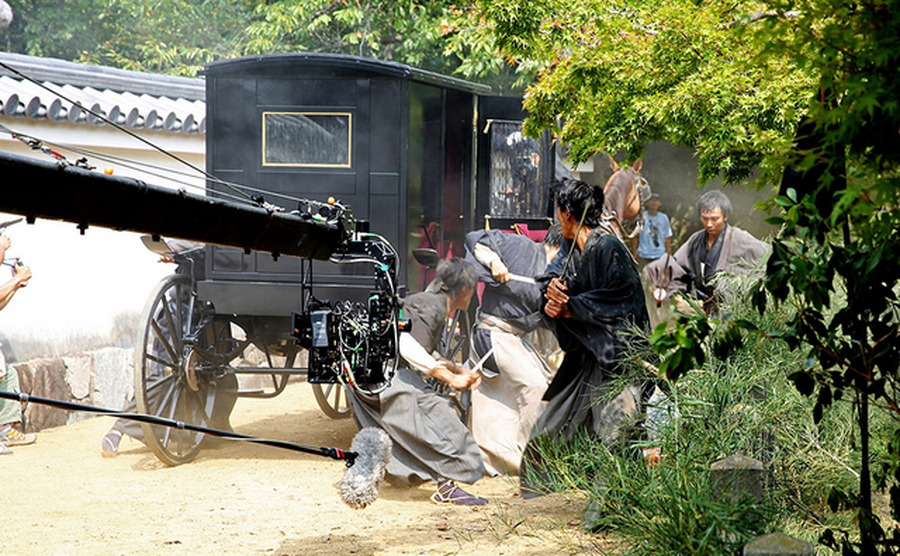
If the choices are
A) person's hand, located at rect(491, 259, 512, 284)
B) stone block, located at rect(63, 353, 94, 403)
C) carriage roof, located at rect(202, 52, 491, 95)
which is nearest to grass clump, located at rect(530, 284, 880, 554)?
person's hand, located at rect(491, 259, 512, 284)

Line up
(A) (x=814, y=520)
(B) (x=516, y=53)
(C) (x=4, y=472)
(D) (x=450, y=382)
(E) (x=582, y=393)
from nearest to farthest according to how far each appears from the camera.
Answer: (A) (x=814, y=520), (E) (x=582, y=393), (B) (x=516, y=53), (D) (x=450, y=382), (C) (x=4, y=472)

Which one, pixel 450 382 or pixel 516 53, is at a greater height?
pixel 516 53

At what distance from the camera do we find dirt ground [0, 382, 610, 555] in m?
5.73

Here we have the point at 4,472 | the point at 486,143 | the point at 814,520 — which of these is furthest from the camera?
the point at 486,143

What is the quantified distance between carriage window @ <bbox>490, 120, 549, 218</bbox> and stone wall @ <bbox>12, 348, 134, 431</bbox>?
4.43 meters

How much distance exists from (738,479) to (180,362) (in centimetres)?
510

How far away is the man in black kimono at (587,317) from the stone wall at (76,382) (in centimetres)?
552

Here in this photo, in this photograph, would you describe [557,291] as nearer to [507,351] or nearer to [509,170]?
[507,351]

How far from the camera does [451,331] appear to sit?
8.88 m

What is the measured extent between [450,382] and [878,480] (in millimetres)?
3857

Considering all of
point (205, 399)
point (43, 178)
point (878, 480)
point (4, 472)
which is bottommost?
point (4, 472)

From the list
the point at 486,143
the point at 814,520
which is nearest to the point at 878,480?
the point at 814,520

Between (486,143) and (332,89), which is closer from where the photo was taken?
(332,89)

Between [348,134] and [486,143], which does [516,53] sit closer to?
[348,134]
